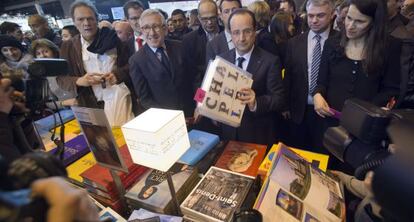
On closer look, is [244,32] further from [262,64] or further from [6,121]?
[6,121]

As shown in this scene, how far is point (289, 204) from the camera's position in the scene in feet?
3.67

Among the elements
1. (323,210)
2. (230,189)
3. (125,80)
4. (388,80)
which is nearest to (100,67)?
(125,80)

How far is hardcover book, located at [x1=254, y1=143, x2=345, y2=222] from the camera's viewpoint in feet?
3.54

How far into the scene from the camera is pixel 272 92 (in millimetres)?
1916

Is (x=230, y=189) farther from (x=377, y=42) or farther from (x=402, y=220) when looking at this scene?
(x=377, y=42)

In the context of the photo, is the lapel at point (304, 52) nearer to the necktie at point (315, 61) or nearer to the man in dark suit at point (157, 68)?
the necktie at point (315, 61)

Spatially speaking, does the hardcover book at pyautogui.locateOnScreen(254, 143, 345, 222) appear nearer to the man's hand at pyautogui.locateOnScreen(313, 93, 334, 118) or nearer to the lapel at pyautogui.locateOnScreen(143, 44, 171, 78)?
the man's hand at pyautogui.locateOnScreen(313, 93, 334, 118)

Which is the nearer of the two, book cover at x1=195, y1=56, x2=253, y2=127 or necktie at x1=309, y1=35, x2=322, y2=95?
book cover at x1=195, y1=56, x2=253, y2=127

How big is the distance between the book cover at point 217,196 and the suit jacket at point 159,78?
3.74 ft

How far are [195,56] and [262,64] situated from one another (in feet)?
3.68

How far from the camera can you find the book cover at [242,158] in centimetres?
147

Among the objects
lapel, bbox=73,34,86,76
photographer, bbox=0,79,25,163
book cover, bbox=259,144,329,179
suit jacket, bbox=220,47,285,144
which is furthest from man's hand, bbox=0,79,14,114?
lapel, bbox=73,34,86,76

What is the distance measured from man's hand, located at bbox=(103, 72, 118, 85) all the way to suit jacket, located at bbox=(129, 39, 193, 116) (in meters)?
0.15

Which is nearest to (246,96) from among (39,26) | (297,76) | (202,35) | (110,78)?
(297,76)
